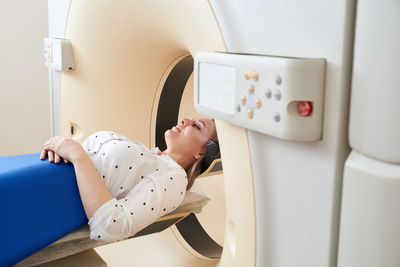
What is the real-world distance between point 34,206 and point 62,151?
20 centimetres

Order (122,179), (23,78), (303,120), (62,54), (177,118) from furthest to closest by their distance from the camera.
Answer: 1. (23,78)
2. (177,118)
3. (62,54)
4. (122,179)
5. (303,120)

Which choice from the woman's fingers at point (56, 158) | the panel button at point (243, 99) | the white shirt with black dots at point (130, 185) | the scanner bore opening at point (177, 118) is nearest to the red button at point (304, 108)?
the panel button at point (243, 99)

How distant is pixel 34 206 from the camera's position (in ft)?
3.67

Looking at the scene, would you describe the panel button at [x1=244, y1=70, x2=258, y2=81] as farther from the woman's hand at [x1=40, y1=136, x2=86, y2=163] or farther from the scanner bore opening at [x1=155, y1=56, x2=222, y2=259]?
the scanner bore opening at [x1=155, y1=56, x2=222, y2=259]

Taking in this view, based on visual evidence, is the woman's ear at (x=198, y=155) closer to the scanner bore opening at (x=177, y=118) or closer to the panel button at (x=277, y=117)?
the scanner bore opening at (x=177, y=118)

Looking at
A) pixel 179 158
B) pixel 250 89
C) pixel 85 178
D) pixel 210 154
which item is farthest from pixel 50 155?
pixel 250 89

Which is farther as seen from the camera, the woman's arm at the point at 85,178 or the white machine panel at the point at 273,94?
the woman's arm at the point at 85,178

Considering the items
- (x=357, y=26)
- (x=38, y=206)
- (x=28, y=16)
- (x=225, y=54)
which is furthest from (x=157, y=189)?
(x=28, y=16)

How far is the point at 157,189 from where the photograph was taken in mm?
1270

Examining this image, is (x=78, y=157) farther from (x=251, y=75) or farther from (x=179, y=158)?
(x=251, y=75)

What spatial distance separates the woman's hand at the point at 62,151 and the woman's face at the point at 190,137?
15.9 inches

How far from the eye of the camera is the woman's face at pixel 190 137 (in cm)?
161

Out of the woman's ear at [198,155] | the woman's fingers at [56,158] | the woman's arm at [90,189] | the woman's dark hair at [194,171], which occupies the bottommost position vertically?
the woman's dark hair at [194,171]

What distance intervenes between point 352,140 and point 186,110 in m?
1.38
